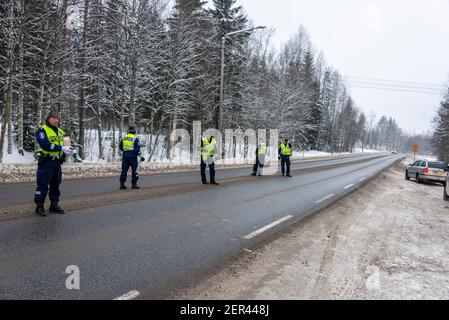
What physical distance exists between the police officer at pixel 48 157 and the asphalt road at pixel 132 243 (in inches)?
19.3

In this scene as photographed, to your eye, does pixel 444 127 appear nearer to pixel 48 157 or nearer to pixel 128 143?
pixel 128 143

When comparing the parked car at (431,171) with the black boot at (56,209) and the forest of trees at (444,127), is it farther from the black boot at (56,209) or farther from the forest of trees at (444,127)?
the forest of trees at (444,127)

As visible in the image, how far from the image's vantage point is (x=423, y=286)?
425cm

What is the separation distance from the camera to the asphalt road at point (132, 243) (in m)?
3.60

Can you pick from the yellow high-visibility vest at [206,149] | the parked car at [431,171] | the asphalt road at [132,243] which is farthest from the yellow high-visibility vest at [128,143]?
the parked car at [431,171]

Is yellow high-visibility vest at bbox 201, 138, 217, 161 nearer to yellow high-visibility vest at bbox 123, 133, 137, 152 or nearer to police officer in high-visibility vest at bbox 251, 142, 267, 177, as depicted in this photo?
yellow high-visibility vest at bbox 123, 133, 137, 152

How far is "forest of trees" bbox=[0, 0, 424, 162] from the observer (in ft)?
53.9

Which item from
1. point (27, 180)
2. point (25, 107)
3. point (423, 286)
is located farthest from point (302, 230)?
point (25, 107)

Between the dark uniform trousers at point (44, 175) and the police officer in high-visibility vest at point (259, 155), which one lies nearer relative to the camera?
the dark uniform trousers at point (44, 175)

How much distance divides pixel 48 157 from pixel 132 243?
8.65ft

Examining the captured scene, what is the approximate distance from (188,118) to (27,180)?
22141mm

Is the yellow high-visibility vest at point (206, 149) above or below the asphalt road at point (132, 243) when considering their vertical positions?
above
